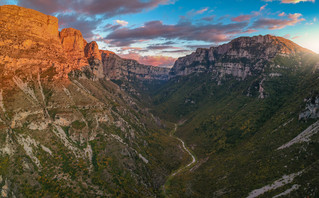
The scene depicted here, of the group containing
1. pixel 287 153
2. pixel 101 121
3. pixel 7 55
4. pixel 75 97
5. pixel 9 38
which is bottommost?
pixel 287 153

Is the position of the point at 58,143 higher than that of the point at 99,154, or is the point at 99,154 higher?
the point at 58,143

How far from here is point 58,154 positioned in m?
133

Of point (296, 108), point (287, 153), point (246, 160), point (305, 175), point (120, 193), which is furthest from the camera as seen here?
point (296, 108)

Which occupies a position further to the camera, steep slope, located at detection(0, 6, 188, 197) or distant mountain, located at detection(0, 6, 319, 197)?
steep slope, located at detection(0, 6, 188, 197)

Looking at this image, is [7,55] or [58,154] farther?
[7,55]

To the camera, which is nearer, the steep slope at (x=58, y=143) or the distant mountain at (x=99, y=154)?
the distant mountain at (x=99, y=154)

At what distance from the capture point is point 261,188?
105 metres

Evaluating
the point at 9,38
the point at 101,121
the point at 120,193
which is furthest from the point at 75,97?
the point at 120,193

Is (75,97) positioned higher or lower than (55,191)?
higher

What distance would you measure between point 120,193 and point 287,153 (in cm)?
10118

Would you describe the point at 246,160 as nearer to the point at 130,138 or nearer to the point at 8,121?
the point at 130,138

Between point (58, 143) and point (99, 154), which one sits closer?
point (58, 143)

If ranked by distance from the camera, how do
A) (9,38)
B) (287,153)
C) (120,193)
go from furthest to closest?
1. (9,38)
2. (120,193)
3. (287,153)

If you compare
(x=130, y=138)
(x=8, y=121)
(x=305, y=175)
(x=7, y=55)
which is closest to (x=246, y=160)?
(x=305, y=175)
